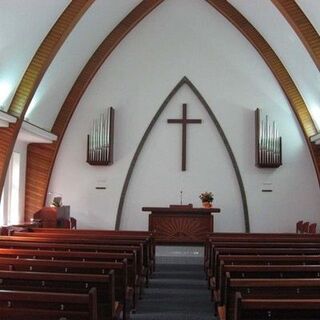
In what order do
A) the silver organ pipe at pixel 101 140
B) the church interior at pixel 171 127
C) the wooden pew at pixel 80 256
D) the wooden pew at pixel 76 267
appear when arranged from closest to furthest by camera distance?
1. the wooden pew at pixel 76 267
2. the wooden pew at pixel 80 256
3. the church interior at pixel 171 127
4. the silver organ pipe at pixel 101 140

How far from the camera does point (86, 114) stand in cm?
1266

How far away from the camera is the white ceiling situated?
345 inches

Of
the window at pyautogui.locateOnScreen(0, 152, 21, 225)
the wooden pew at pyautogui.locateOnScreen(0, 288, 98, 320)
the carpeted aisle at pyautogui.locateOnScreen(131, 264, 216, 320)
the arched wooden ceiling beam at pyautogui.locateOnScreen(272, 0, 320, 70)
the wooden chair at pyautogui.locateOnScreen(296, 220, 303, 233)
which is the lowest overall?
the carpeted aisle at pyautogui.locateOnScreen(131, 264, 216, 320)

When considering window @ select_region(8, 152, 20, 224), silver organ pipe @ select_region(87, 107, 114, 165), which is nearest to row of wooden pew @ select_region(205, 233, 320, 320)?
silver organ pipe @ select_region(87, 107, 114, 165)

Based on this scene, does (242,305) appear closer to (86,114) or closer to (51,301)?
(51,301)

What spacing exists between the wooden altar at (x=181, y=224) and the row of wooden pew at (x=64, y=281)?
145 inches

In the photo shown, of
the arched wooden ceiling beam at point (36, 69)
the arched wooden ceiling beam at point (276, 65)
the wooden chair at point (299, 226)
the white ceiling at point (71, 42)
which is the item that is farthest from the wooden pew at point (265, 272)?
the arched wooden ceiling beam at point (276, 65)

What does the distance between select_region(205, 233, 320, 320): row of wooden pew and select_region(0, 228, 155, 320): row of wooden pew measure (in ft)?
3.01

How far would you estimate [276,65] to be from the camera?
39.5ft

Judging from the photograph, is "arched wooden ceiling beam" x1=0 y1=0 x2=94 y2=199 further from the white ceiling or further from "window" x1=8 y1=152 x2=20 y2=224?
"window" x1=8 y1=152 x2=20 y2=224

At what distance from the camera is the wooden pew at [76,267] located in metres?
4.47

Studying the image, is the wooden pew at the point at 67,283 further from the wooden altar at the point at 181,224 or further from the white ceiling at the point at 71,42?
the wooden altar at the point at 181,224

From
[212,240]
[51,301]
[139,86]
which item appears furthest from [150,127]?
[51,301]

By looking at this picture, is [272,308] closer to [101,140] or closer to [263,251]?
[263,251]
